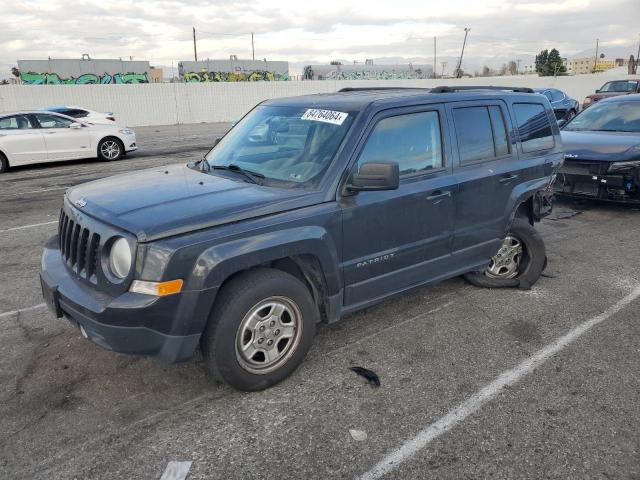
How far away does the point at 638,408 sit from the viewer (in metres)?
3.21

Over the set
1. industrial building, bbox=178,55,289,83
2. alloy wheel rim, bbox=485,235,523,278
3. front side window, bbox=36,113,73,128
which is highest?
industrial building, bbox=178,55,289,83

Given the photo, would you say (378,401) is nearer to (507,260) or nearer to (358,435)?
(358,435)

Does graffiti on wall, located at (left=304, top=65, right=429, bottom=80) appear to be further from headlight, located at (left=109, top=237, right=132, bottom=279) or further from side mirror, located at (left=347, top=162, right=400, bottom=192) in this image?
headlight, located at (left=109, top=237, right=132, bottom=279)

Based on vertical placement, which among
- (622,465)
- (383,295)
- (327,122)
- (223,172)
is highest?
(327,122)

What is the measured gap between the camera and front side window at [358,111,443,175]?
375 centimetres

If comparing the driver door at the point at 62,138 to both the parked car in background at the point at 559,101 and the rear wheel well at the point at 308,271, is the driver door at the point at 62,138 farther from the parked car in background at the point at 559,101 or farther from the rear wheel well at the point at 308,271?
the parked car in background at the point at 559,101

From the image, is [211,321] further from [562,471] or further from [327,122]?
[562,471]

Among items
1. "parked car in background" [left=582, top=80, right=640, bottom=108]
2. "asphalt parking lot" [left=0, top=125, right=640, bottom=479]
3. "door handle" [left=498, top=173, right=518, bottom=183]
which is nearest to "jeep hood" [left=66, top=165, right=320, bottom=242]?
"asphalt parking lot" [left=0, top=125, right=640, bottom=479]

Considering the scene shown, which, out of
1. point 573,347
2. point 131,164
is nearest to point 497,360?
point 573,347

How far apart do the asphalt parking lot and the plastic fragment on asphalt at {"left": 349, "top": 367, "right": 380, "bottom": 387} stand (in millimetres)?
59

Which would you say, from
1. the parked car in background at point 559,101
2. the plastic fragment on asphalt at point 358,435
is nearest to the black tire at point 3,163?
the plastic fragment on asphalt at point 358,435

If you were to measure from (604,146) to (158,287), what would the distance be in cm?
720

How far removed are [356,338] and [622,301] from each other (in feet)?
8.42

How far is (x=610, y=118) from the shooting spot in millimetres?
8891
